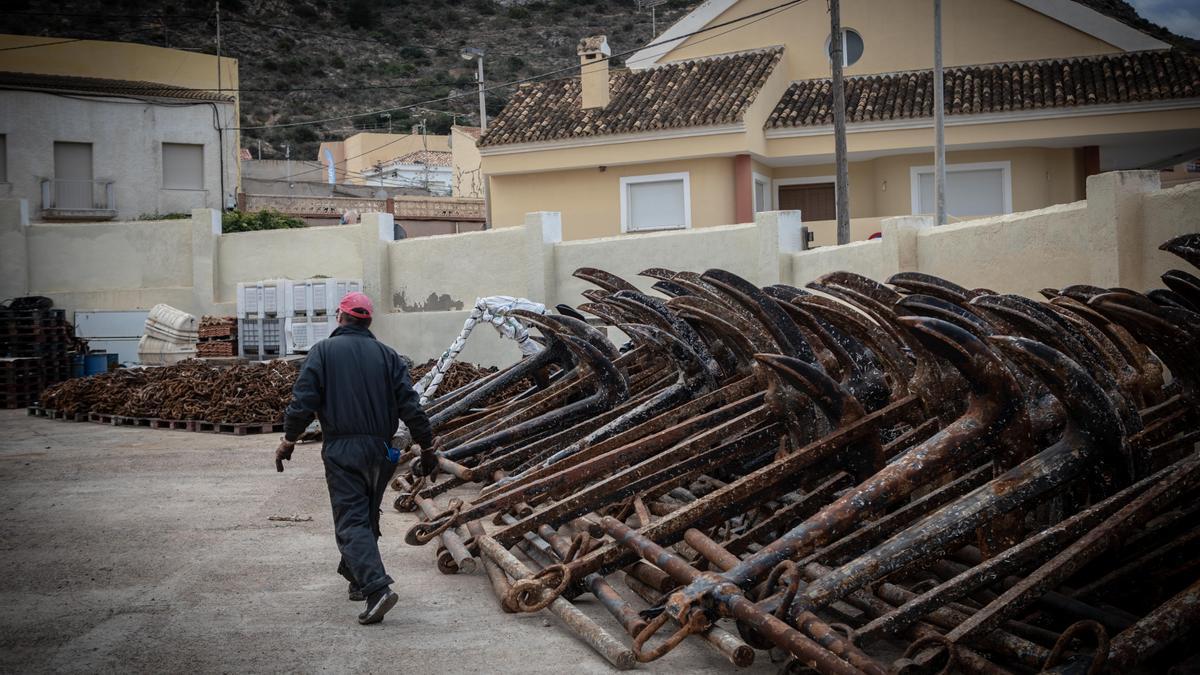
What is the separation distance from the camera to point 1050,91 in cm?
2609

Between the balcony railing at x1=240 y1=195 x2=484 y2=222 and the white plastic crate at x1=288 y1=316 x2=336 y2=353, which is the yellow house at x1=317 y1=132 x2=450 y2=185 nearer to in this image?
the balcony railing at x1=240 y1=195 x2=484 y2=222

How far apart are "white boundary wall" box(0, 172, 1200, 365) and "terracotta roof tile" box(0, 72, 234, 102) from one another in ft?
28.9

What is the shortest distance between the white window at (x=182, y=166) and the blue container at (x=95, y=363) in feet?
47.9

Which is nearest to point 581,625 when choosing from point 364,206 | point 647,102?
point 647,102

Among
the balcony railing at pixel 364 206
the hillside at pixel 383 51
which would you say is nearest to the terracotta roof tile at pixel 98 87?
the balcony railing at pixel 364 206

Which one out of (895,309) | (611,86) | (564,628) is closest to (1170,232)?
(895,309)

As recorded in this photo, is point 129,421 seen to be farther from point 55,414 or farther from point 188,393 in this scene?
point 55,414

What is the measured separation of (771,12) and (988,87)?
19.4 feet

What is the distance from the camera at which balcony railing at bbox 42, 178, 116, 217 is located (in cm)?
3362

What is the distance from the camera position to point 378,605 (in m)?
5.86

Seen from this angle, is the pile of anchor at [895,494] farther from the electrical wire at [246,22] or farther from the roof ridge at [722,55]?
the electrical wire at [246,22]

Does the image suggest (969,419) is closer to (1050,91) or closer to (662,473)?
(662,473)

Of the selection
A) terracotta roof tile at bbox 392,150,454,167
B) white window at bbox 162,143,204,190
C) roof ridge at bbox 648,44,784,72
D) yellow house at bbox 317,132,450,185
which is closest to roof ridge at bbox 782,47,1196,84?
roof ridge at bbox 648,44,784,72

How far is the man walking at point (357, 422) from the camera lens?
610 cm
